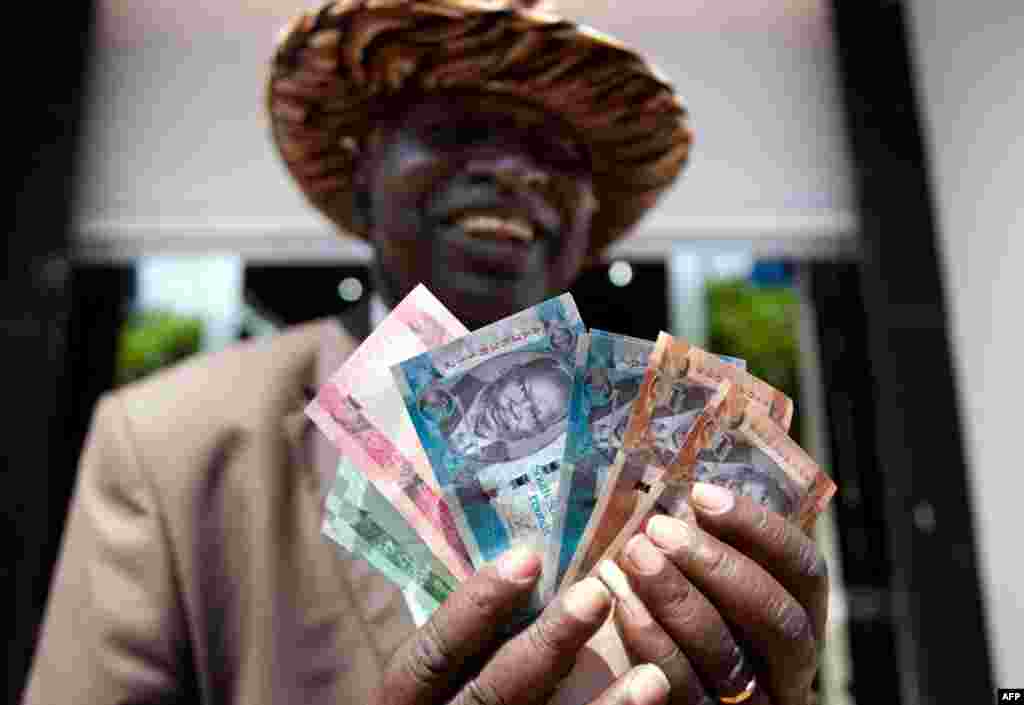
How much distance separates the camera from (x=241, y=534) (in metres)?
0.78

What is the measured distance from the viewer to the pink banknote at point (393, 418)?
0.50 metres

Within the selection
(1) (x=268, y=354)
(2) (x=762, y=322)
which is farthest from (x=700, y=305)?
(1) (x=268, y=354)

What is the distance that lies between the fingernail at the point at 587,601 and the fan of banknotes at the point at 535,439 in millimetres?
43

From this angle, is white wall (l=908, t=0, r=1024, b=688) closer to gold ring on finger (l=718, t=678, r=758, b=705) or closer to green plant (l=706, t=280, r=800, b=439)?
green plant (l=706, t=280, r=800, b=439)

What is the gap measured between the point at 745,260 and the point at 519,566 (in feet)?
5.86

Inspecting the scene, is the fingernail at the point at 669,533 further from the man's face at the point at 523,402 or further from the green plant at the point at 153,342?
the green plant at the point at 153,342

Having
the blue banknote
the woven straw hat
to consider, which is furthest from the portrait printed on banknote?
the woven straw hat

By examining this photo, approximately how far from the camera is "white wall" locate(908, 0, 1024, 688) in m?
1.02

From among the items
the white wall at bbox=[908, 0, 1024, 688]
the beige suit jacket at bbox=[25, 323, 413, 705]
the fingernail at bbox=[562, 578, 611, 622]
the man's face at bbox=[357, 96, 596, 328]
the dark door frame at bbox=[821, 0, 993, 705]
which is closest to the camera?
the fingernail at bbox=[562, 578, 611, 622]

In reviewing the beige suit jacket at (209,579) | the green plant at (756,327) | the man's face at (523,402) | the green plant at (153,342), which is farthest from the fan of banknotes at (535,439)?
the green plant at (153,342)

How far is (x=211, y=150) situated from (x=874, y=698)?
81.4 inches

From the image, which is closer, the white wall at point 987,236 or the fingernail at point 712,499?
the fingernail at point 712,499

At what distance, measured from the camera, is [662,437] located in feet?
1.62

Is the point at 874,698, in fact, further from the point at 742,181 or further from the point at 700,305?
the point at 742,181
